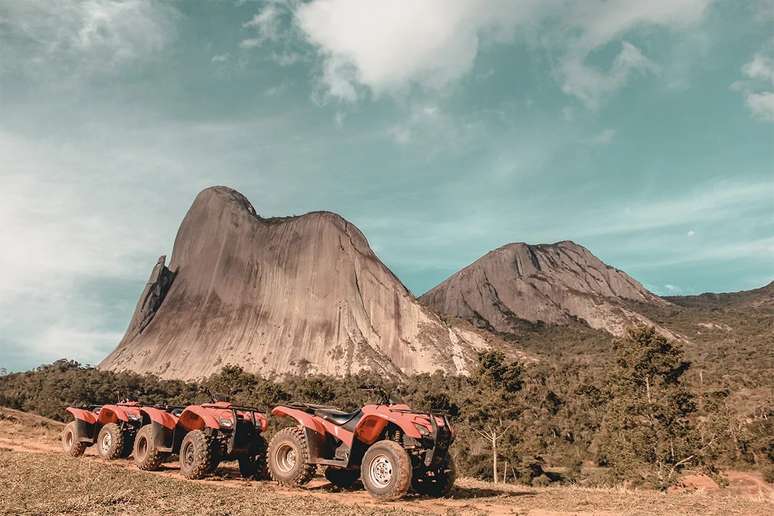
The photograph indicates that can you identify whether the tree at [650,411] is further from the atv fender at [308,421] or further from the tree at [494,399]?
the atv fender at [308,421]

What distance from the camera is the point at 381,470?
923 cm

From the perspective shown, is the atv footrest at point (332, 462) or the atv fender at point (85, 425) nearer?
the atv footrest at point (332, 462)

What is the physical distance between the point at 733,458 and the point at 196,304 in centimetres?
9826

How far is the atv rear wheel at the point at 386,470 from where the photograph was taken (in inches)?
346

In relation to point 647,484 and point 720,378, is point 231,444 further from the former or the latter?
point 720,378

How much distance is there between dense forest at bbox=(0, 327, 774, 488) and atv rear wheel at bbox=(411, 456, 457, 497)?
21.9 ft

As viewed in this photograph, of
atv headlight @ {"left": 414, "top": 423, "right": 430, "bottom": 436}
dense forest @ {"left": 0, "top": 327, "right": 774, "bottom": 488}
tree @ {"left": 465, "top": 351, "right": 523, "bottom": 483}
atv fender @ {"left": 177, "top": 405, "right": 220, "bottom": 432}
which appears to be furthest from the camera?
tree @ {"left": 465, "top": 351, "right": 523, "bottom": 483}

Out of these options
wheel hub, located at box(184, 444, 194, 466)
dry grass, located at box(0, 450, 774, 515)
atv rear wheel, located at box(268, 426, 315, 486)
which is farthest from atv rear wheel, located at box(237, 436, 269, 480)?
atv rear wheel, located at box(268, 426, 315, 486)

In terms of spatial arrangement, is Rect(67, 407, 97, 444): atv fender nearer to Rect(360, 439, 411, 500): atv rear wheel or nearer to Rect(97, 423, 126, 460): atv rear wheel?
Rect(97, 423, 126, 460): atv rear wheel

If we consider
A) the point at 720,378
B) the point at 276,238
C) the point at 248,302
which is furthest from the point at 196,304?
the point at 720,378

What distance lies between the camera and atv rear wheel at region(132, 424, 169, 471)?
1201cm

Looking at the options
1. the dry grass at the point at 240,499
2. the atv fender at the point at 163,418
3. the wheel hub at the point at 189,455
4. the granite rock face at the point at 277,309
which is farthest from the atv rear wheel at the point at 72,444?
the granite rock face at the point at 277,309

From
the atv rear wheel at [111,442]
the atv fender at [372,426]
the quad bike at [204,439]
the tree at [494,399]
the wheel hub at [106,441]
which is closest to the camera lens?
the atv fender at [372,426]

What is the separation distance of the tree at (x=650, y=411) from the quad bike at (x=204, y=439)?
67.5 feet
